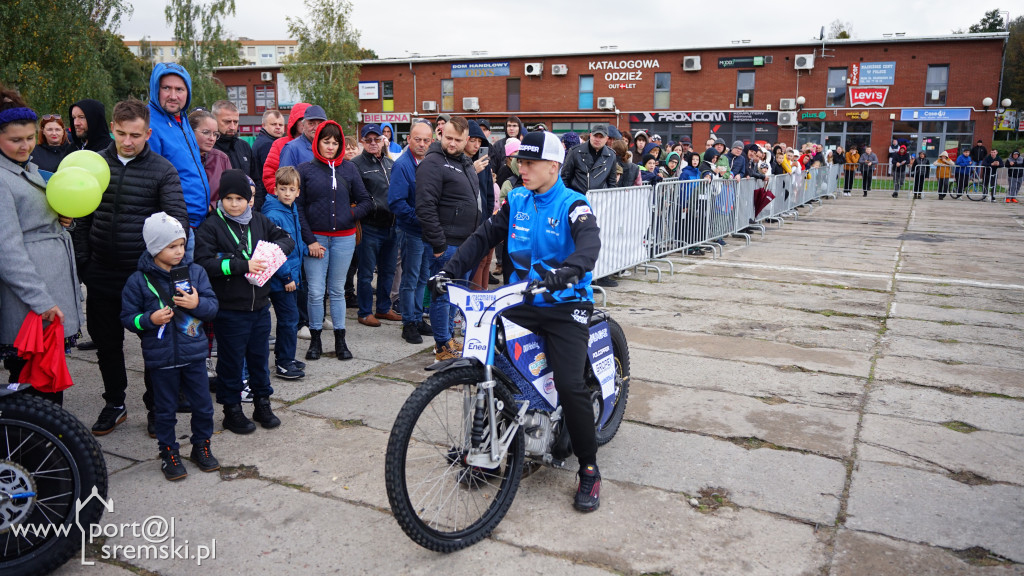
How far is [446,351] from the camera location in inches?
233

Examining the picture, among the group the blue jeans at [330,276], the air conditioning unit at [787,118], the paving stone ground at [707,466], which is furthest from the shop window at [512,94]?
the blue jeans at [330,276]

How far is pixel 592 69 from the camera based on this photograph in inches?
1699

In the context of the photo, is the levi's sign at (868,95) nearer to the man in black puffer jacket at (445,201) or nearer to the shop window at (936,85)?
the shop window at (936,85)

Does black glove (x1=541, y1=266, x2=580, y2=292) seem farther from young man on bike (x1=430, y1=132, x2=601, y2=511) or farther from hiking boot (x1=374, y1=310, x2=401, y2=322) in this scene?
hiking boot (x1=374, y1=310, x2=401, y2=322)

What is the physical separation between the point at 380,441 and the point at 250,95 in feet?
181

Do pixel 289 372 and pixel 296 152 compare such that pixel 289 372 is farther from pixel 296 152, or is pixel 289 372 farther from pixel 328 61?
pixel 328 61

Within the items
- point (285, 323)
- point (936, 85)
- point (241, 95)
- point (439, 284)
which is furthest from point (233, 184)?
point (241, 95)

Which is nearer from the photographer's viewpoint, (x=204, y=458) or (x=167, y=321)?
(x=167, y=321)

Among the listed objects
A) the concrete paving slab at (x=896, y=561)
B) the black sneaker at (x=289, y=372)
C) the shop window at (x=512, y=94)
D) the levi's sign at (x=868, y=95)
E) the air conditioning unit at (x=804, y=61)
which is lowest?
the concrete paving slab at (x=896, y=561)

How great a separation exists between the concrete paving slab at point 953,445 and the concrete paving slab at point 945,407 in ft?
→ 0.49

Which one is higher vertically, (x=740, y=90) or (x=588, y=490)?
(x=740, y=90)

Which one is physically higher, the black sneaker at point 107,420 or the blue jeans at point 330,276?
the blue jeans at point 330,276

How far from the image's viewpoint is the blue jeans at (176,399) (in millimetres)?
3723

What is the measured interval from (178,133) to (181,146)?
10 cm
